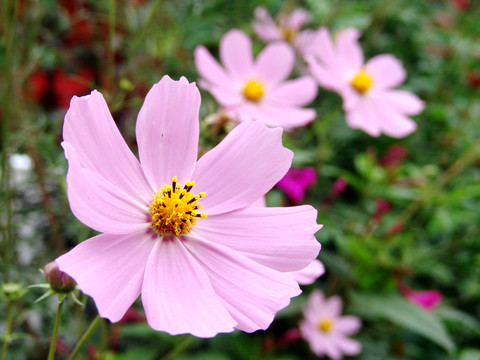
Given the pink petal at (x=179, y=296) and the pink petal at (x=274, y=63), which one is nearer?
the pink petal at (x=179, y=296)

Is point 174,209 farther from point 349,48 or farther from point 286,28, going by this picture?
point 286,28

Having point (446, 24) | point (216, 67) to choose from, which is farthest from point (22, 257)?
point (446, 24)

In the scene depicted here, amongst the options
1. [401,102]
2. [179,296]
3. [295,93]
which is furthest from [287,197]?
[179,296]

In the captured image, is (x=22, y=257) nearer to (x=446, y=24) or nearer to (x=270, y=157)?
(x=270, y=157)

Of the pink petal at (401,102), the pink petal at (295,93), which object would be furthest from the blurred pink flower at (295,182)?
the pink petal at (401,102)

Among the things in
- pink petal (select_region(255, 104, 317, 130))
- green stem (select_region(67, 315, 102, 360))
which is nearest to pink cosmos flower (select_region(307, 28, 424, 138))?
pink petal (select_region(255, 104, 317, 130))

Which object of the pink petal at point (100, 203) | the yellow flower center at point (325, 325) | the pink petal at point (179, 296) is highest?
the pink petal at point (100, 203)

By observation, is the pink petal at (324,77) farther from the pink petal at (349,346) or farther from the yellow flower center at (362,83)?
the pink petal at (349,346)
